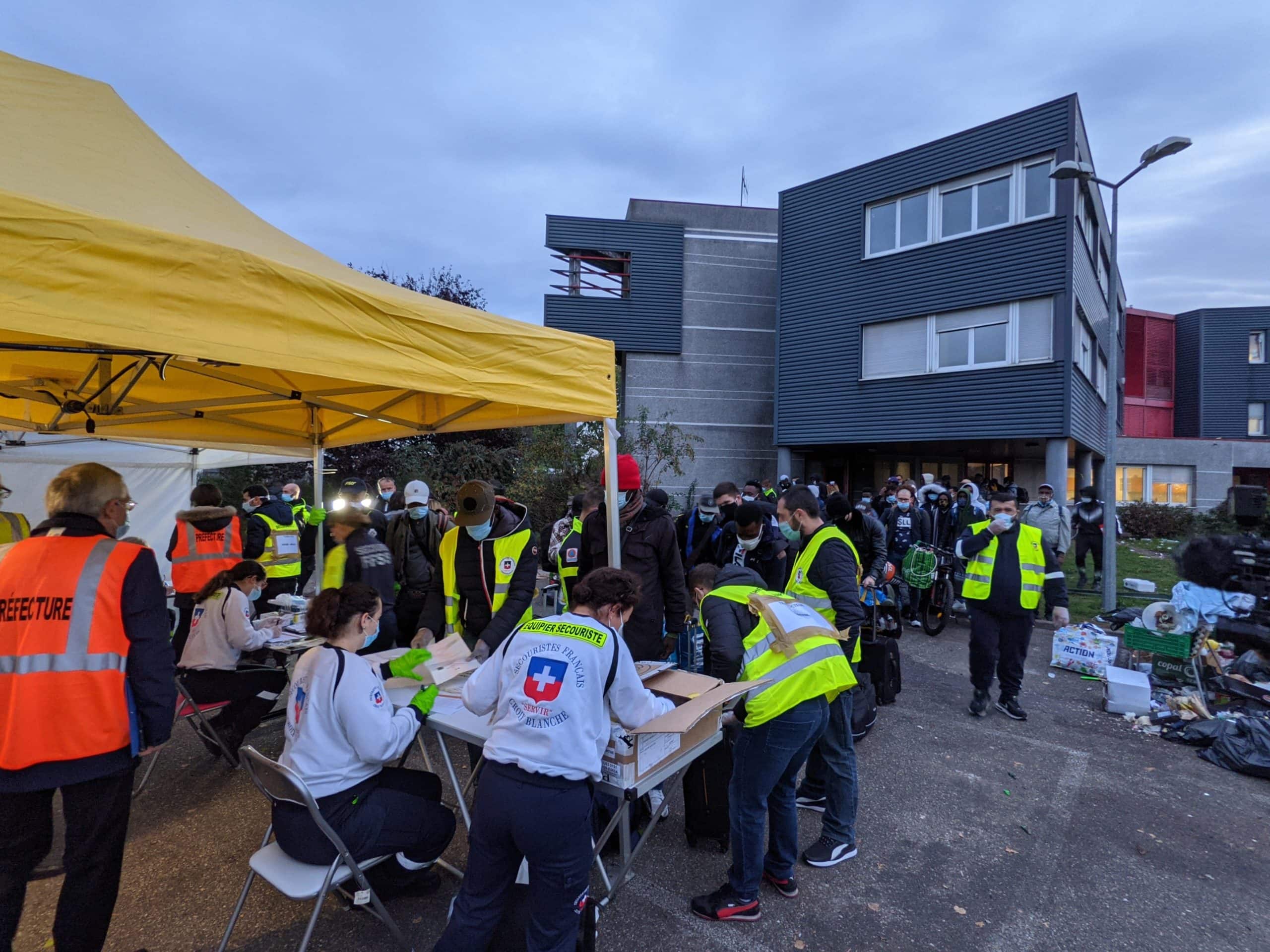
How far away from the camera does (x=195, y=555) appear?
5570 millimetres

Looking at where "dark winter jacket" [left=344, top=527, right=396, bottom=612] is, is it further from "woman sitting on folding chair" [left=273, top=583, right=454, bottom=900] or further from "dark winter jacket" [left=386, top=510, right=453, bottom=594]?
"woman sitting on folding chair" [left=273, top=583, right=454, bottom=900]

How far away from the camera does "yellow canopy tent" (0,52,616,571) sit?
1.95 metres

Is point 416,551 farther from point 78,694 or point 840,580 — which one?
point 840,580

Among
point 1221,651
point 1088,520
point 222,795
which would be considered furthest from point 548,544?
point 1088,520

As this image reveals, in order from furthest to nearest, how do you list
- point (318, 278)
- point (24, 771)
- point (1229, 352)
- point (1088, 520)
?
point (1229, 352) → point (1088, 520) → point (318, 278) → point (24, 771)

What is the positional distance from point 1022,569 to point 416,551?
4.83m

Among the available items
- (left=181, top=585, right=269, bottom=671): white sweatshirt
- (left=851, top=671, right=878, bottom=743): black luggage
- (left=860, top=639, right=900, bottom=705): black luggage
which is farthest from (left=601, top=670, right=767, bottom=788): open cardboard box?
(left=181, top=585, right=269, bottom=671): white sweatshirt

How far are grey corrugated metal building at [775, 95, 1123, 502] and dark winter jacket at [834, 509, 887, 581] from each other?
815 centimetres

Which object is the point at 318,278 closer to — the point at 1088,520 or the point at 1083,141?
the point at 1088,520

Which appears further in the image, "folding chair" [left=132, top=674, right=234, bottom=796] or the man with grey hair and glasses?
"folding chair" [left=132, top=674, right=234, bottom=796]

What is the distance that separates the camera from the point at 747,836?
2715 mm

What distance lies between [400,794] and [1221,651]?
6.48 m

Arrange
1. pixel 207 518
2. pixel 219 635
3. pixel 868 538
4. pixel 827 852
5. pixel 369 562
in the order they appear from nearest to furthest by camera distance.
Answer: pixel 827 852
pixel 219 635
pixel 369 562
pixel 207 518
pixel 868 538

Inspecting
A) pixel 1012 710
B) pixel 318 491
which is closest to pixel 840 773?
pixel 1012 710
